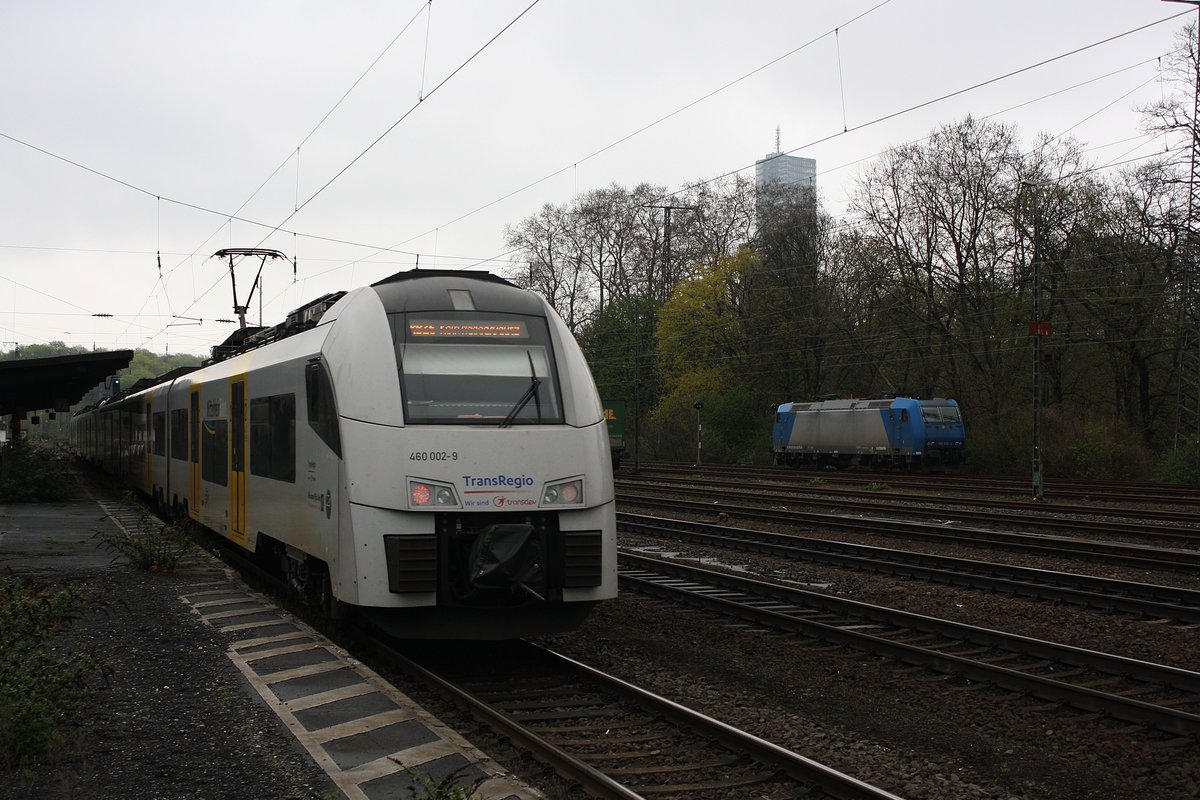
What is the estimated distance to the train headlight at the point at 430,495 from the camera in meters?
7.44

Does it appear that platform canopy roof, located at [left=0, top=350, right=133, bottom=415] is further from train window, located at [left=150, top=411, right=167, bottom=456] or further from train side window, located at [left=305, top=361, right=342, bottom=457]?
train side window, located at [left=305, top=361, right=342, bottom=457]

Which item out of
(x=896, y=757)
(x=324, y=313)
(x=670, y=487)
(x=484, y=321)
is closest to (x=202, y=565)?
(x=324, y=313)

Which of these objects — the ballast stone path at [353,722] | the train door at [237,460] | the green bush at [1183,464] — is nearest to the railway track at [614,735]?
the ballast stone path at [353,722]

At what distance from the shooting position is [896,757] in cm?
622

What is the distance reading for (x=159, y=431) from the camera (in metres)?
19.4

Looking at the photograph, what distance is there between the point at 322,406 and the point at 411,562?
1666 millimetres

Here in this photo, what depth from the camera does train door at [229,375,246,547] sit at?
37.9 feet

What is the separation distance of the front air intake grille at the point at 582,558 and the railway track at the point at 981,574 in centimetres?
630

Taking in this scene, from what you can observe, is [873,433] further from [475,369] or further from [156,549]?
[475,369]

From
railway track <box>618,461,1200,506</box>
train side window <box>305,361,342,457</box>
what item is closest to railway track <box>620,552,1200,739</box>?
train side window <box>305,361,342,457</box>

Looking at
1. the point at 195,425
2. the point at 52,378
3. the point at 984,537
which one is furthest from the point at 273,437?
the point at 52,378

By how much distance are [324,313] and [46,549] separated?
9.15 m

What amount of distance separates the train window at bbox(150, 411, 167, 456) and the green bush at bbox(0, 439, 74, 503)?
7.74 metres

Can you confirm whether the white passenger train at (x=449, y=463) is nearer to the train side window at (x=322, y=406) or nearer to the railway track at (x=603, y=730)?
the train side window at (x=322, y=406)
